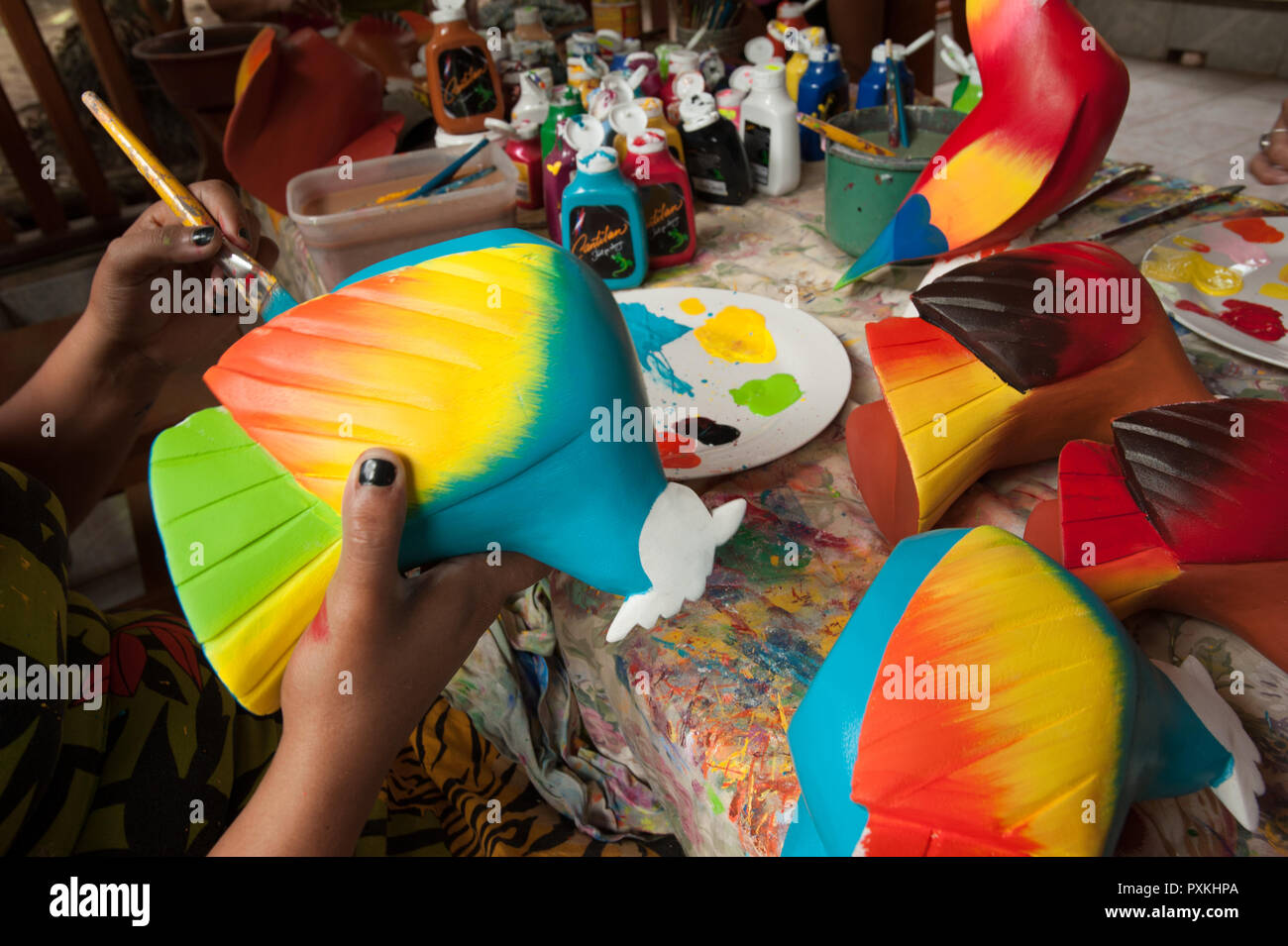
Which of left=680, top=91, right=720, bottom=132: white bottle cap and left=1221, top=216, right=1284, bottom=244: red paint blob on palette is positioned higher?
left=680, top=91, right=720, bottom=132: white bottle cap

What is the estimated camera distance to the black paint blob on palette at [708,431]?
0.80m

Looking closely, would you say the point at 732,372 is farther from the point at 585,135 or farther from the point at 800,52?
the point at 800,52

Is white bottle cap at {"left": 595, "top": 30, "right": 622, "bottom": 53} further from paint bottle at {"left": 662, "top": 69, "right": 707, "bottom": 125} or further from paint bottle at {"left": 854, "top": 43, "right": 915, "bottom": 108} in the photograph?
paint bottle at {"left": 854, "top": 43, "right": 915, "bottom": 108}

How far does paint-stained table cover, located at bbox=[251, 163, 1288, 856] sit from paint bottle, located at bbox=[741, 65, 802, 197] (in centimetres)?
37

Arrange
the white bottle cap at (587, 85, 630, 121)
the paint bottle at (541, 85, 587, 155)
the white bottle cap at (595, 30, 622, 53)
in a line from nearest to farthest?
the white bottle cap at (587, 85, 630, 121) → the paint bottle at (541, 85, 587, 155) → the white bottle cap at (595, 30, 622, 53)

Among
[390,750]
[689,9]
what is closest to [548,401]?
[390,750]

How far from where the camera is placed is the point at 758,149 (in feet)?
4.20

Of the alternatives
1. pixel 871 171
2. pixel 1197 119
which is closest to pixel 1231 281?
pixel 871 171

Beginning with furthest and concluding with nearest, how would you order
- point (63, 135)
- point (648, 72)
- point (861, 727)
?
point (63, 135)
point (648, 72)
point (861, 727)

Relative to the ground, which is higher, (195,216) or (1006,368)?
(195,216)

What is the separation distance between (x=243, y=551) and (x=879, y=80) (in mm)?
1174

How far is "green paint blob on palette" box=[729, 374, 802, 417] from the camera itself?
84 centimetres

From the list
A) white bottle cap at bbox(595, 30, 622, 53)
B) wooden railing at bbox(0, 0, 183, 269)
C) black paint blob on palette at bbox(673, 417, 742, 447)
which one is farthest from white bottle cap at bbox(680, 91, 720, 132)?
wooden railing at bbox(0, 0, 183, 269)
